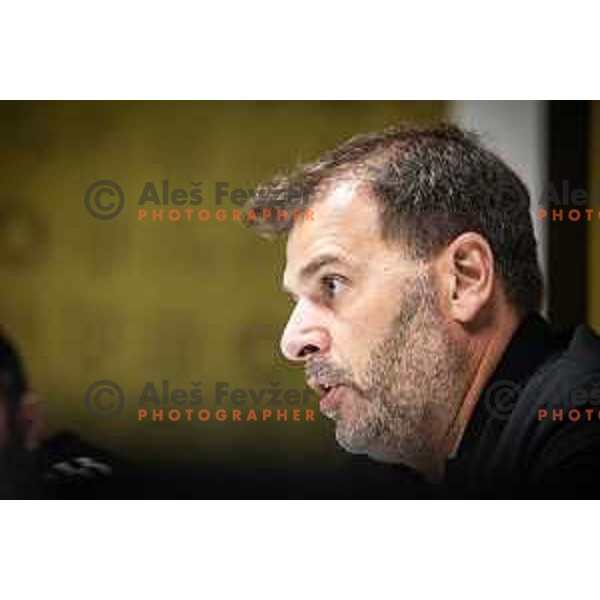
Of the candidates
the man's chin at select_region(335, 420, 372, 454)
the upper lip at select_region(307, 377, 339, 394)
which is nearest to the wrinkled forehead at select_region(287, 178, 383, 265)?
the upper lip at select_region(307, 377, 339, 394)

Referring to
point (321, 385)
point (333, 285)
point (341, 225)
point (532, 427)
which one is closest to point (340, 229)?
point (341, 225)

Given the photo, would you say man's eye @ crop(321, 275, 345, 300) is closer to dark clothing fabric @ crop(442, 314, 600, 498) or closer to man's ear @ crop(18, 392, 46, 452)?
dark clothing fabric @ crop(442, 314, 600, 498)

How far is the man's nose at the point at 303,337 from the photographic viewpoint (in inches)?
130

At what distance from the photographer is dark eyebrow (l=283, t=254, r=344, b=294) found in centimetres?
326

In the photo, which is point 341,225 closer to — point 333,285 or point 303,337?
point 333,285

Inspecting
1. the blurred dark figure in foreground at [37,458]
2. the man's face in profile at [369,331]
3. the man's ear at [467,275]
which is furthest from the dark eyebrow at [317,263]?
the blurred dark figure in foreground at [37,458]
